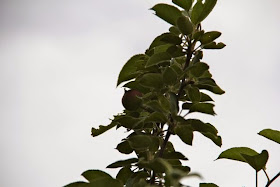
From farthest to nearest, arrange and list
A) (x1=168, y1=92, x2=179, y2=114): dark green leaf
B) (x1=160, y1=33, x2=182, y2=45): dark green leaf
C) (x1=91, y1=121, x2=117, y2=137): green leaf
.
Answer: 1. (x1=91, y1=121, x2=117, y2=137): green leaf
2. (x1=160, y1=33, x2=182, y2=45): dark green leaf
3. (x1=168, y1=92, x2=179, y2=114): dark green leaf

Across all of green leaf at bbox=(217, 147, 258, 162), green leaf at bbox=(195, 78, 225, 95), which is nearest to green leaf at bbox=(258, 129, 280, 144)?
green leaf at bbox=(217, 147, 258, 162)

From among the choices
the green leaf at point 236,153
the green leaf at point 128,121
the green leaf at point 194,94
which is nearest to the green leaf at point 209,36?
the green leaf at point 194,94

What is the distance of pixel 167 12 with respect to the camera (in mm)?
1091

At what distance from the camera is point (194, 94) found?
3.40ft

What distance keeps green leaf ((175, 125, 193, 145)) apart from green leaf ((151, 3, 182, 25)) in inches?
10.5

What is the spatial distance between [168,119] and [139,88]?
17cm

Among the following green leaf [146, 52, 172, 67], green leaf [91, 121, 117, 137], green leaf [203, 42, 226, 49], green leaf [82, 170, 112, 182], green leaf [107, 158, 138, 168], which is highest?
green leaf [203, 42, 226, 49]

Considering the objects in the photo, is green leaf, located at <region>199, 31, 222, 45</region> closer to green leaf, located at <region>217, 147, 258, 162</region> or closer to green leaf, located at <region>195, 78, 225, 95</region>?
green leaf, located at <region>195, 78, 225, 95</region>

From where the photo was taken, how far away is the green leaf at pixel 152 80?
101cm

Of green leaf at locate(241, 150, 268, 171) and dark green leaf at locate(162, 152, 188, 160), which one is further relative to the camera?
green leaf at locate(241, 150, 268, 171)

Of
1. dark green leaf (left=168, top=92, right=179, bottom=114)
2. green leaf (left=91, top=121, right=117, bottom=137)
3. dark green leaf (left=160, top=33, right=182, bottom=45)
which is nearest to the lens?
dark green leaf (left=168, top=92, right=179, bottom=114)

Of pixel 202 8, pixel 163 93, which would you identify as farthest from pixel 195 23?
pixel 163 93

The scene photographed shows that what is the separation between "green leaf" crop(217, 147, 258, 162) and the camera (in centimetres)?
125

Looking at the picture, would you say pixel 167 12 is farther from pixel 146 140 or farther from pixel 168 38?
pixel 146 140
